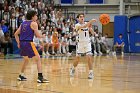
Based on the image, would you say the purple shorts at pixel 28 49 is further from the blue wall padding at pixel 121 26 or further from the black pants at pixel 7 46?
the blue wall padding at pixel 121 26

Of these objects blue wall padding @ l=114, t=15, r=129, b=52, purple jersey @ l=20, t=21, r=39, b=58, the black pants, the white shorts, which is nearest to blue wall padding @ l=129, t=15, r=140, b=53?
blue wall padding @ l=114, t=15, r=129, b=52

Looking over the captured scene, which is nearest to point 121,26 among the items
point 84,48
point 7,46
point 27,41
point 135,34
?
point 135,34

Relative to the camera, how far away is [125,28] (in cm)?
3089

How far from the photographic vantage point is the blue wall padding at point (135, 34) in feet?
101

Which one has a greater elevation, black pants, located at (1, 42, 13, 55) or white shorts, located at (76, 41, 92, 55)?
white shorts, located at (76, 41, 92, 55)

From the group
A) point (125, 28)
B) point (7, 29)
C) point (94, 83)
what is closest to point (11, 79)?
point (94, 83)

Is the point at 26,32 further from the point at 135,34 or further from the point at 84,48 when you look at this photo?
the point at 135,34

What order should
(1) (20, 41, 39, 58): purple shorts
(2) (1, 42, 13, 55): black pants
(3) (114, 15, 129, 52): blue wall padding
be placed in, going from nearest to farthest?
(1) (20, 41, 39, 58): purple shorts < (2) (1, 42, 13, 55): black pants < (3) (114, 15, 129, 52): blue wall padding

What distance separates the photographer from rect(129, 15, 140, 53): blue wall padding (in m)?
30.8

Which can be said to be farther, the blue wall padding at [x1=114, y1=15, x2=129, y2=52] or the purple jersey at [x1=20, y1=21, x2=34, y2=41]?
the blue wall padding at [x1=114, y1=15, x2=129, y2=52]

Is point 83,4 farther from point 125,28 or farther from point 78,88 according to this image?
point 78,88

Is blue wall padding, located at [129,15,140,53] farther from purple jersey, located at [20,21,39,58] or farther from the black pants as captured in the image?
purple jersey, located at [20,21,39,58]

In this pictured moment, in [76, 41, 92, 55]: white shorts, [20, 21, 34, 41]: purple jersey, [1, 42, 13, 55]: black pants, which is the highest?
[20, 21, 34, 41]: purple jersey

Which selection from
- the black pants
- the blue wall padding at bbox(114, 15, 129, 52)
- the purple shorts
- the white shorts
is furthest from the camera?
the blue wall padding at bbox(114, 15, 129, 52)
